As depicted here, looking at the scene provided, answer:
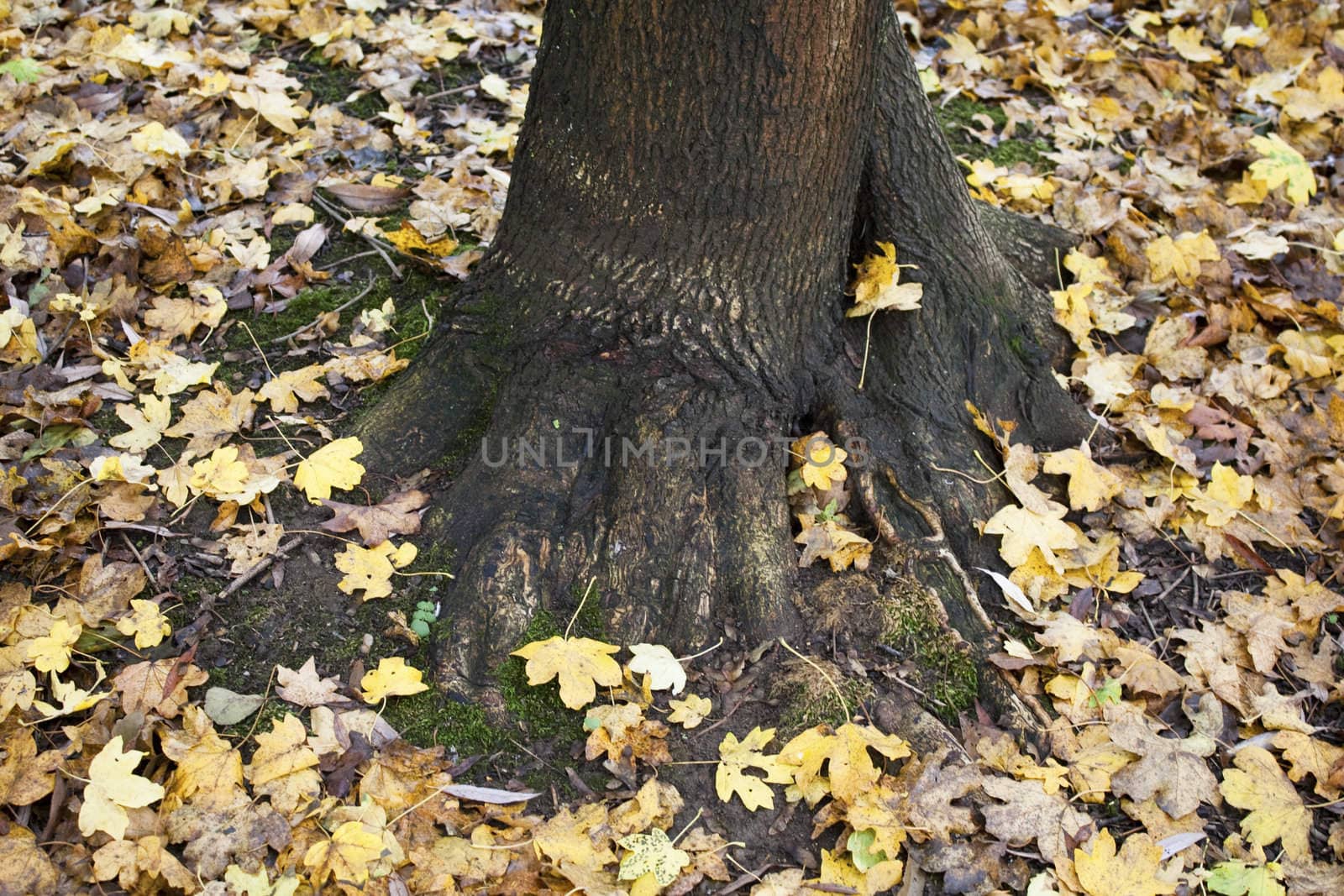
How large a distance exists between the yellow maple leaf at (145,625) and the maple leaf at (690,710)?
51.2 inches

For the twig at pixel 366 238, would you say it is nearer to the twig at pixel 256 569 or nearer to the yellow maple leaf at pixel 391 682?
the twig at pixel 256 569

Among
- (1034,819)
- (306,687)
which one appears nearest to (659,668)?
(306,687)

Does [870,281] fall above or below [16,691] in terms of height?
above

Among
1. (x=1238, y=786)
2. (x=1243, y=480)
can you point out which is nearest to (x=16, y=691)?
(x=1238, y=786)

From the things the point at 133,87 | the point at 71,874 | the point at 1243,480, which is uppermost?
the point at 133,87

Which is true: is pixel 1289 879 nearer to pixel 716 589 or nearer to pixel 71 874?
pixel 716 589

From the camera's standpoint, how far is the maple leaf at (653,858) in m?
2.27

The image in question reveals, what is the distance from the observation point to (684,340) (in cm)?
282

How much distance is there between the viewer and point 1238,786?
266cm

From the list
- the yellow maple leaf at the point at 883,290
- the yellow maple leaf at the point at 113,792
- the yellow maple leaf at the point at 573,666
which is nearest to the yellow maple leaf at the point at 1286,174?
the yellow maple leaf at the point at 883,290

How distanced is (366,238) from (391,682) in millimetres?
1905

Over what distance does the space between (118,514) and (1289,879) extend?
320 cm

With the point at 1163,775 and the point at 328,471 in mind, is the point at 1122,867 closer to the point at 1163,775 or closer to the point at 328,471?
the point at 1163,775

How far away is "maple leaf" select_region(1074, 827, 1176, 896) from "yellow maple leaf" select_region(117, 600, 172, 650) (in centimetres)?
231
